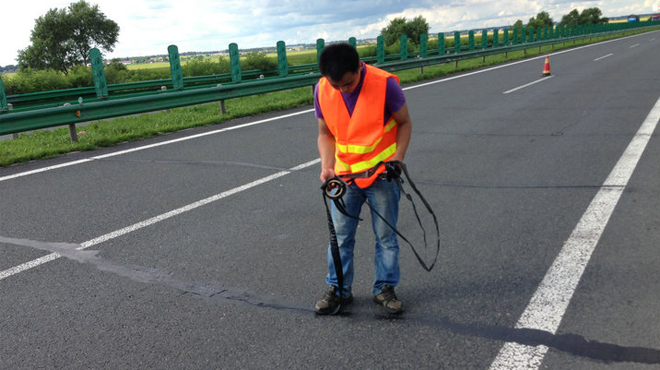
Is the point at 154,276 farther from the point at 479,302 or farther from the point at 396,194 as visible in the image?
the point at 479,302

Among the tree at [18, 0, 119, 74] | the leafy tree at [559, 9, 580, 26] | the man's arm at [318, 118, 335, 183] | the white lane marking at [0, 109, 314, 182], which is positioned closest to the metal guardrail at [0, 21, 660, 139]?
the white lane marking at [0, 109, 314, 182]

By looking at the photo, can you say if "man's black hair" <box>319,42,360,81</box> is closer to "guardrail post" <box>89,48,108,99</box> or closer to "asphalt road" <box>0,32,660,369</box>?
"asphalt road" <box>0,32,660,369</box>

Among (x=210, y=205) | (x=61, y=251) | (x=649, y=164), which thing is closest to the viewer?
(x=61, y=251)

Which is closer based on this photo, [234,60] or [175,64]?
[175,64]

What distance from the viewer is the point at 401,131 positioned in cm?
338

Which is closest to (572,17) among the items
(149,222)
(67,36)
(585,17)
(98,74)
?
(585,17)

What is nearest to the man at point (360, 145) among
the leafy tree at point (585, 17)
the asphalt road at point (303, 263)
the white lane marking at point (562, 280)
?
the asphalt road at point (303, 263)

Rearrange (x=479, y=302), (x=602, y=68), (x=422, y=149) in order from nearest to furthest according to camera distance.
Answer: (x=479, y=302)
(x=422, y=149)
(x=602, y=68)

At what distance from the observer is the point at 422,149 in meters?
8.39

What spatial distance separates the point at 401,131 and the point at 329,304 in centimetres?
115

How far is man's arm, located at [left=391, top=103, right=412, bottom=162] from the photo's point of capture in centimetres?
333

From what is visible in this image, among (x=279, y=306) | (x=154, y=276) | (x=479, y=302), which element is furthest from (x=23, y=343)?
(x=479, y=302)

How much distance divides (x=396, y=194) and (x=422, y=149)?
5039 millimetres

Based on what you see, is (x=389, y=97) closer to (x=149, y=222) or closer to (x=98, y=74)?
(x=149, y=222)
